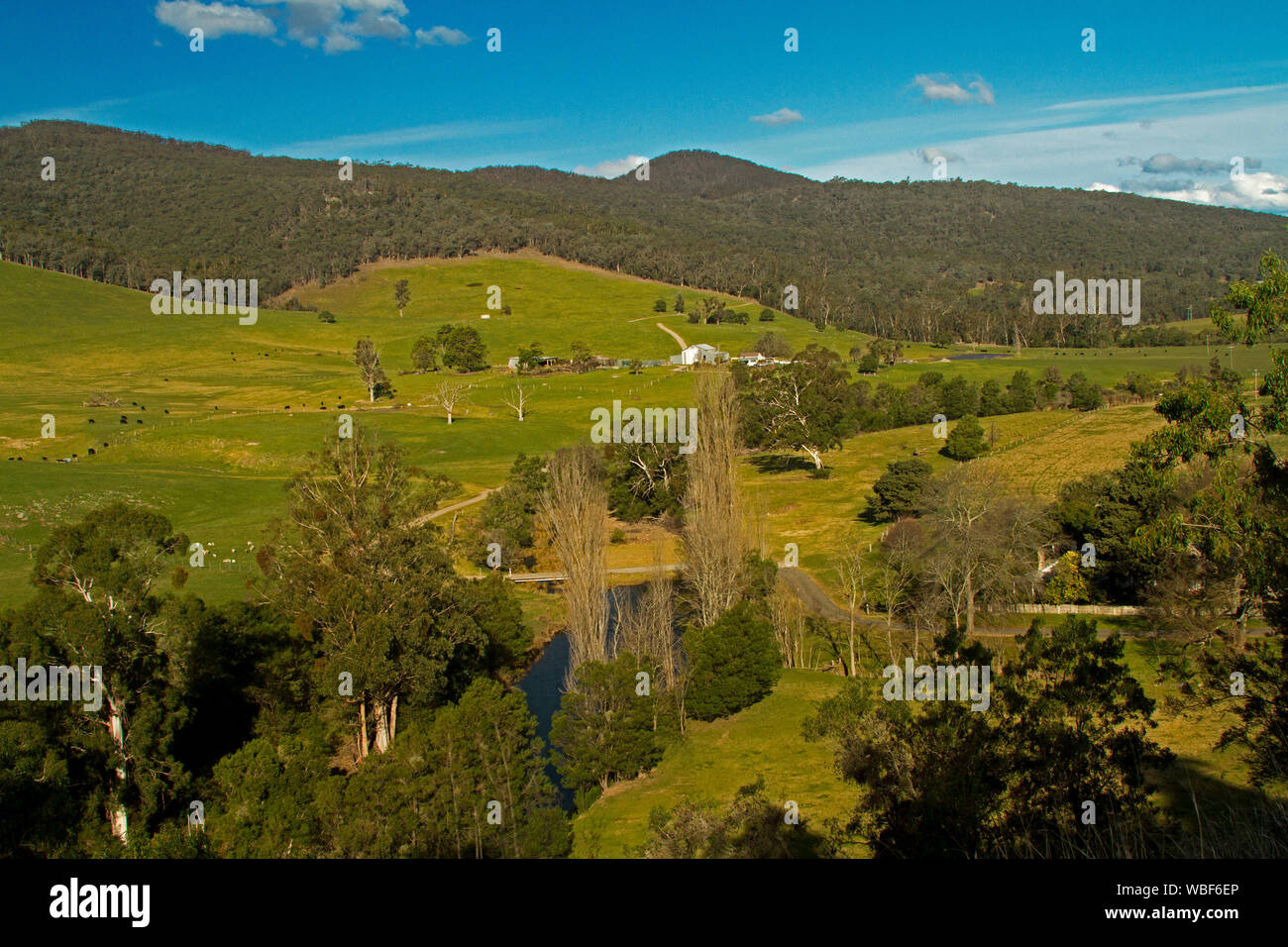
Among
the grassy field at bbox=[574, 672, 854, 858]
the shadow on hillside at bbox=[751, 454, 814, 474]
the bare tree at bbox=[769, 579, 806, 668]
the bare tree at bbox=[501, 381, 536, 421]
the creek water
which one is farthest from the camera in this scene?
the bare tree at bbox=[501, 381, 536, 421]

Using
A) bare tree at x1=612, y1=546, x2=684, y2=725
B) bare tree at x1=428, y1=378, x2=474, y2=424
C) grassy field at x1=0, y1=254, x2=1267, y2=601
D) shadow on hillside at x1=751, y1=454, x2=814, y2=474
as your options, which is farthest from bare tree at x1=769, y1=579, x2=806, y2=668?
bare tree at x1=428, y1=378, x2=474, y2=424

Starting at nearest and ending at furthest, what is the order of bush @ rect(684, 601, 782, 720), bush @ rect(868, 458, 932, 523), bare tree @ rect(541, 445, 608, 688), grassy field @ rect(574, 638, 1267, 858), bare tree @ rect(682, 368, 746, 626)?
1. grassy field @ rect(574, 638, 1267, 858)
2. bush @ rect(684, 601, 782, 720)
3. bare tree @ rect(541, 445, 608, 688)
4. bare tree @ rect(682, 368, 746, 626)
5. bush @ rect(868, 458, 932, 523)

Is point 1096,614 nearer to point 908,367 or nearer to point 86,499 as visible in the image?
point 86,499

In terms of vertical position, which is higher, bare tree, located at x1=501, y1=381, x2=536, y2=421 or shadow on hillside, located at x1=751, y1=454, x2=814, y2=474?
bare tree, located at x1=501, y1=381, x2=536, y2=421

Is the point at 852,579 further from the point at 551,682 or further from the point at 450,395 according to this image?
the point at 450,395

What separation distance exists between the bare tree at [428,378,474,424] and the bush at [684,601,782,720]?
70.4 metres

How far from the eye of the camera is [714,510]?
51656mm

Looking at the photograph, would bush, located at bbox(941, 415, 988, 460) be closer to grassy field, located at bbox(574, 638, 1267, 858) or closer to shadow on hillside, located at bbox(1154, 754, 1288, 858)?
grassy field, located at bbox(574, 638, 1267, 858)

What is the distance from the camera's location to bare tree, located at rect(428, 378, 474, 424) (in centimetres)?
11375

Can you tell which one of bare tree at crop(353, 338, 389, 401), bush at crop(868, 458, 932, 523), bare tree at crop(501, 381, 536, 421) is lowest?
bush at crop(868, 458, 932, 523)

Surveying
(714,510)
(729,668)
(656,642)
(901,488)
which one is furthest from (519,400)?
(729,668)

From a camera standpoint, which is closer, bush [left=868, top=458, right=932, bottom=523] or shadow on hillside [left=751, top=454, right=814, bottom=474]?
bush [left=868, top=458, right=932, bottom=523]
